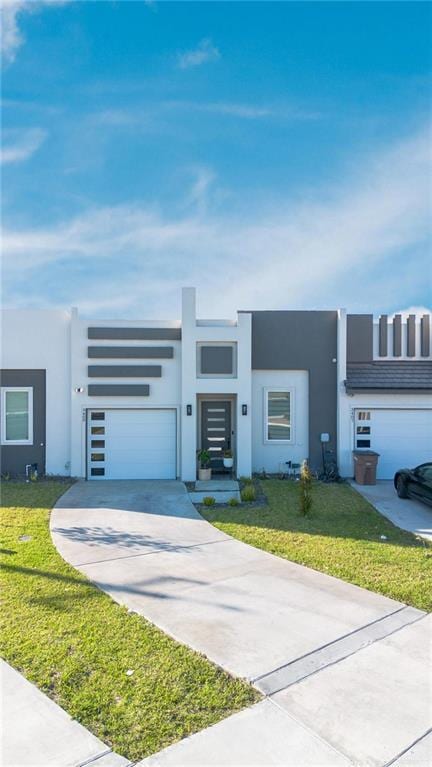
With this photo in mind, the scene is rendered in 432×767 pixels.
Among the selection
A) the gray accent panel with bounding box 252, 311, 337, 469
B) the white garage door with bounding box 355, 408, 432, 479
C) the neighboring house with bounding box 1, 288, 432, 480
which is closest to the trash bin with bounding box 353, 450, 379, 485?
the neighboring house with bounding box 1, 288, 432, 480

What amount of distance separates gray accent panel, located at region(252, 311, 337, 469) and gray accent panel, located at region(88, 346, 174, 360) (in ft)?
9.28

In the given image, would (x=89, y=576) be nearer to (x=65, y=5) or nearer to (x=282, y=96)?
(x=65, y=5)

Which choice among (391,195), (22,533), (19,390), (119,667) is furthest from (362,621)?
(19,390)

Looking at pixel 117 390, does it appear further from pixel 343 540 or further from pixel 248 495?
pixel 343 540

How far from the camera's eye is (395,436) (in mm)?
13703

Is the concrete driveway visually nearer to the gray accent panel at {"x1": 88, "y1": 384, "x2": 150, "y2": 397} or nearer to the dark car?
the dark car

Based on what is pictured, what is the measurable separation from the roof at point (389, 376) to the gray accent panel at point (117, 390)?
A: 632cm

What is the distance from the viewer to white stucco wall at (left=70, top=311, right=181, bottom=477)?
13.2 m

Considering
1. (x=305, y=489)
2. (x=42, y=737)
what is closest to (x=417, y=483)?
(x=305, y=489)

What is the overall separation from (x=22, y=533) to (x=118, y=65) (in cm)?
960

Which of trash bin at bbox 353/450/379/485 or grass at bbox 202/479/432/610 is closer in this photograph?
grass at bbox 202/479/432/610

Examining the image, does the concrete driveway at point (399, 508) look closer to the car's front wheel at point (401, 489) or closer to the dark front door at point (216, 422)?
the car's front wheel at point (401, 489)

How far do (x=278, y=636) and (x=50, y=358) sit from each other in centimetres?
1127

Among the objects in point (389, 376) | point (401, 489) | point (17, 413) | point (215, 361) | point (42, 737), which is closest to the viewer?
point (42, 737)
